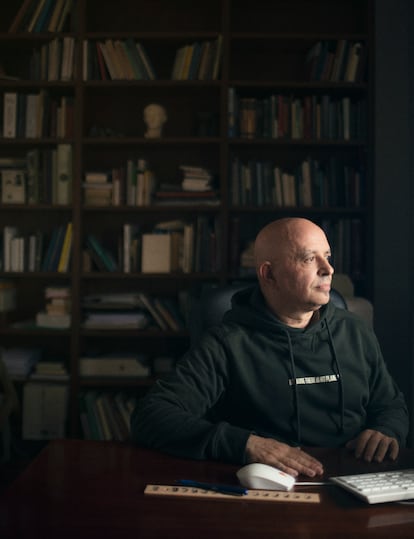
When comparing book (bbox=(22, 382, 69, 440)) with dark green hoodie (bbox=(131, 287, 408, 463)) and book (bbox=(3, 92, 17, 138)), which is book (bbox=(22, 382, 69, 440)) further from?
dark green hoodie (bbox=(131, 287, 408, 463))

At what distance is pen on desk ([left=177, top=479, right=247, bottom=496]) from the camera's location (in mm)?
1090

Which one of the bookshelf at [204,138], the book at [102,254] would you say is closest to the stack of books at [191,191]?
the bookshelf at [204,138]

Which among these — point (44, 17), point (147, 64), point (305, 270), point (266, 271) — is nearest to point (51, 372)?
point (147, 64)

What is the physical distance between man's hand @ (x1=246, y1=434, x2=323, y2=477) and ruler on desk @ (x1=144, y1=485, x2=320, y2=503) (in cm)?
9

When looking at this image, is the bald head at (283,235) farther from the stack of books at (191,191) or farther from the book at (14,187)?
the book at (14,187)

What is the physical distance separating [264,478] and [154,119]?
286 cm

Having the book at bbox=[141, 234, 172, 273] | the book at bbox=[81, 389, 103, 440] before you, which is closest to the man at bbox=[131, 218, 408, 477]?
the book at bbox=[141, 234, 172, 273]

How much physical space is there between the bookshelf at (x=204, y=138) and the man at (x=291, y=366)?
6.12 feet

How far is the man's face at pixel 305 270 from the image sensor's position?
1.61 m

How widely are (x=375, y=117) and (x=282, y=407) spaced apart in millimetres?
2319

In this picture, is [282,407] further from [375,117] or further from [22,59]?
[22,59]

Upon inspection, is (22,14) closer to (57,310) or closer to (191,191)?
(191,191)

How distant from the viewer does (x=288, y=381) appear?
63.0 inches

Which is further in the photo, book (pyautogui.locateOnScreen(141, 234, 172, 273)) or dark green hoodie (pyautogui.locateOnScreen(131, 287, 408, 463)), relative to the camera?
book (pyautogui.locateOnScreen(141, 234, 172, 273))
